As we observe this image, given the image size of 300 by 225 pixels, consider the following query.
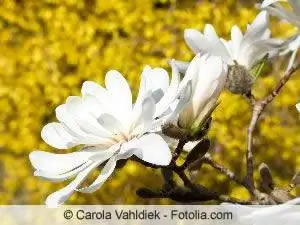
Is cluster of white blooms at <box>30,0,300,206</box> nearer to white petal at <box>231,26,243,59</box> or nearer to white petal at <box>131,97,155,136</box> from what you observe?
white petal at <box>131,97,155,136</box>

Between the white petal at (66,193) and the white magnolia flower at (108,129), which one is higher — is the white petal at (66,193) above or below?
below

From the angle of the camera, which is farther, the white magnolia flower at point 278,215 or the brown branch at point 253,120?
the brown branch at point 253,120

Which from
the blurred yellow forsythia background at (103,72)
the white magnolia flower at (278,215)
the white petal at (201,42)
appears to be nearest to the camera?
the white magnolia flower at (278,215)

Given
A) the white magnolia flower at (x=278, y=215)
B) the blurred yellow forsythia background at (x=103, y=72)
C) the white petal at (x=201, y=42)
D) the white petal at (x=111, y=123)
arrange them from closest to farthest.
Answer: the white magnolia flower at (x=278, y=215)
the white petal at (x=111, y=123)
the white petal at (x=201, y=42)
the blurred yellow forsythia background at (x=103, y=72)

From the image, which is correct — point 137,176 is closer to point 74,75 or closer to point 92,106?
point 74,75

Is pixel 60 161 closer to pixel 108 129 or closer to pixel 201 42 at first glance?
pixel 108 129

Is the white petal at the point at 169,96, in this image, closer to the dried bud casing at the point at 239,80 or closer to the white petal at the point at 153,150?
the white petal at the point at 153,150


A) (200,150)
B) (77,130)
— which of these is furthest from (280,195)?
(77,130)

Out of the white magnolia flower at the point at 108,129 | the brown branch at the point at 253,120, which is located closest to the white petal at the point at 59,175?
the white magnolia flower at the point at 108,129
